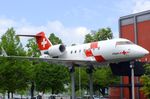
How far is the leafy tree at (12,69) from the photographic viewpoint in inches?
2258

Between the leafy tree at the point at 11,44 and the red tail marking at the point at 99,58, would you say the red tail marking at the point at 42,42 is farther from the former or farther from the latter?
the red tail marking at the point at 99,58

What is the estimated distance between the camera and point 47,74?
221 feet

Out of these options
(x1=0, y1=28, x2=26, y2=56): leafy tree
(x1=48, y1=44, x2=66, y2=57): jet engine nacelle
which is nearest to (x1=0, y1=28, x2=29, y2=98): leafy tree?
(x1=0, y1=28, x2=26, y2=56): leafy tree

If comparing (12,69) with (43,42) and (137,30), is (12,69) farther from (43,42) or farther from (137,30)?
(137,30)

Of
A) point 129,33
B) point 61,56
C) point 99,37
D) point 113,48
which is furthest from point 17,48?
point 99,37

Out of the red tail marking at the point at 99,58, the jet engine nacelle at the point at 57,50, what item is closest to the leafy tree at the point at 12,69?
the jet engine nacelle at the point at 57,50

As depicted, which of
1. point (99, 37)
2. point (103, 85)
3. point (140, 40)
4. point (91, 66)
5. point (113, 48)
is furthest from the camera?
point (99, 37)

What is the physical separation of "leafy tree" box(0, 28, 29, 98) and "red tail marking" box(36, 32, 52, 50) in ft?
15.3

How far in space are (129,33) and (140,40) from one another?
2549 mm

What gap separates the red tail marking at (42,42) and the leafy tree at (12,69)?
15.3 feet

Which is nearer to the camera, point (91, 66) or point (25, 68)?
point (91, 66)

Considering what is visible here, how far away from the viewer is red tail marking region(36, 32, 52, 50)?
5531cm

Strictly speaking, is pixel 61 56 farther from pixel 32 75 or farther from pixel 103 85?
pixel 103 85

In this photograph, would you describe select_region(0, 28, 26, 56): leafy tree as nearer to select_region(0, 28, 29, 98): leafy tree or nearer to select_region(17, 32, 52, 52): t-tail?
select_region(0, 28, 29, 98): leafy tree
